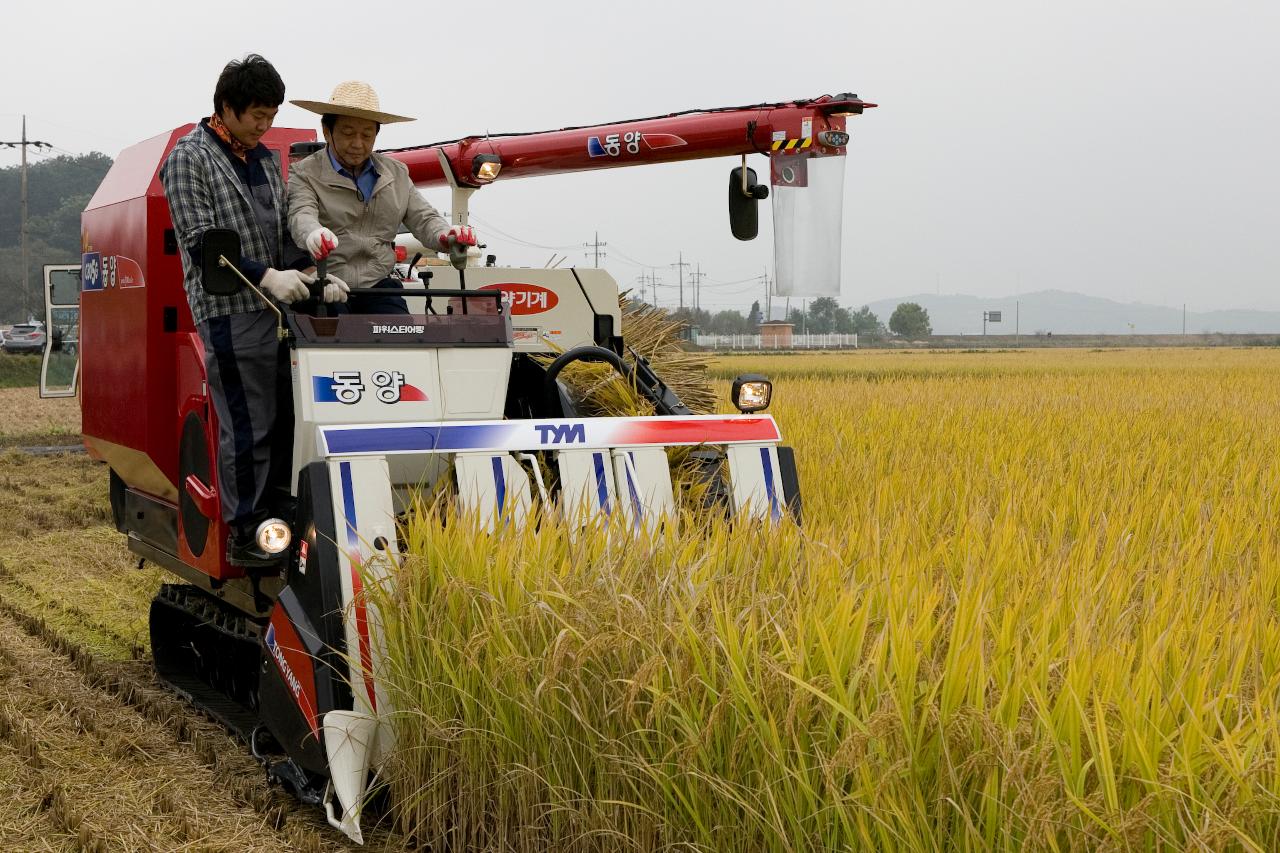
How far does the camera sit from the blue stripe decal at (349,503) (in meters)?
4.04

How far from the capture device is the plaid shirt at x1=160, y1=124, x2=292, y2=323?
16.3 feet

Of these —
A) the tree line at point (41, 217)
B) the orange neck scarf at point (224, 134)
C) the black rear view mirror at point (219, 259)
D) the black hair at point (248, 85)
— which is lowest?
the black rear view mirror at point (219, 259)

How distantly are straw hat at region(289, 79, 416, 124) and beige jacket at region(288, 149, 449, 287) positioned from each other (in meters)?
0.21

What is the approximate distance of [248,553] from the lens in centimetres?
482

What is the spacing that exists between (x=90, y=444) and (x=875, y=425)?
240 inches

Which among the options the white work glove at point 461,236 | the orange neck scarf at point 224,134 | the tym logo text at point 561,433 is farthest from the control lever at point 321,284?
the tym logo text at point 561,433

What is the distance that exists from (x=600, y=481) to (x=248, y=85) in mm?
2097

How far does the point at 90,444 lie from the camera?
6883 mm

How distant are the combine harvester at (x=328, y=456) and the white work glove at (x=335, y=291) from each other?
9 cm

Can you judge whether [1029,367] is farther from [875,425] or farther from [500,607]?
[500,607]

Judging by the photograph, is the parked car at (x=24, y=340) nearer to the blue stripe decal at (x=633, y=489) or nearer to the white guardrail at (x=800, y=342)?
the white guardrail at (x=800, y=342)

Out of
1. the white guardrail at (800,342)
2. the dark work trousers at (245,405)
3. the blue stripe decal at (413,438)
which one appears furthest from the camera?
the white guardrail at (800,342)

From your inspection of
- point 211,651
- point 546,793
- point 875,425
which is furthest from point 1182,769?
point 875,425

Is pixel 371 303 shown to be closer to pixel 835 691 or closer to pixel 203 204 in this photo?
pixel 203 204
